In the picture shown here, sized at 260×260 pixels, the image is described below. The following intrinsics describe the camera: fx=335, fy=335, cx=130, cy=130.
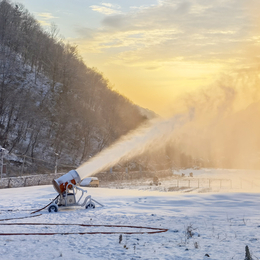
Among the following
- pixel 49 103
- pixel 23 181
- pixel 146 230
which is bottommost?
pixel 146 230

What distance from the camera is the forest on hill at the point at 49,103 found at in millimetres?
64625

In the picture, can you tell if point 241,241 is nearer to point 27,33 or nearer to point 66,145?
point 66,145

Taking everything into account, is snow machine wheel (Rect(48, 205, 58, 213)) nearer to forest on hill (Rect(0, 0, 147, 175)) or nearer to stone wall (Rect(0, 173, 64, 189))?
stone wall (Rect(0, 173, 64, 189))

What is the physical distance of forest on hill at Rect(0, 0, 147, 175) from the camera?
2544 inches

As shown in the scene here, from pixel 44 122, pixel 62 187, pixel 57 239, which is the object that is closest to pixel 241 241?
pixel 57 239

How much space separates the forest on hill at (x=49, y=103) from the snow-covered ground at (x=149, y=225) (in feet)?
135

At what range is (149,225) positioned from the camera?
1440cm

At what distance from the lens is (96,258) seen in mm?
9406

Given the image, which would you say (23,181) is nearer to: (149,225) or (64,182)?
(64,182)

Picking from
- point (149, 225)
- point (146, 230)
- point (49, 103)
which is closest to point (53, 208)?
point (149, 225)

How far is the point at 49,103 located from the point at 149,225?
6689 cm

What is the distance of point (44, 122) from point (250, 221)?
61.8m

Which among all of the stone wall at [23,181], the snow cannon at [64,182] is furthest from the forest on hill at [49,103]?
the snow cannon at [64,182]

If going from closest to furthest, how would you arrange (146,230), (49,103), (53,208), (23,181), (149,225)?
(146,230), (149,225), (53,208), (23,181), (49,103)
